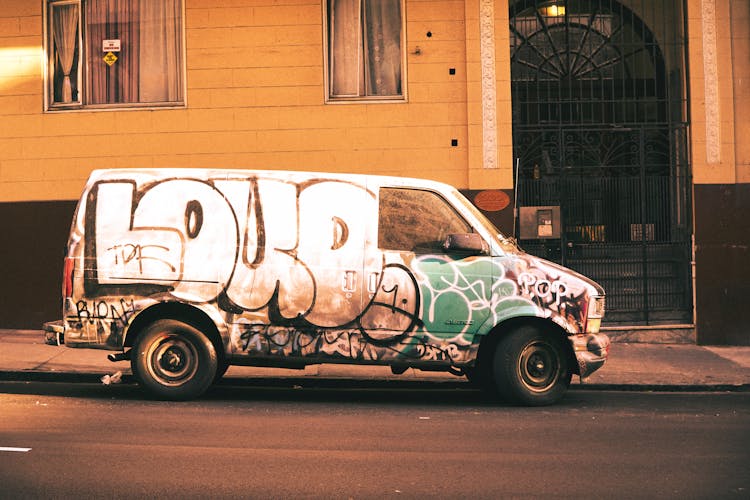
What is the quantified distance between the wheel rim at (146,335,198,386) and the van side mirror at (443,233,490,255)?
2.53m

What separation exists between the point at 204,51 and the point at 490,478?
384 inches

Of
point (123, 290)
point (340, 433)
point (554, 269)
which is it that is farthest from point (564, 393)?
point (123, 290)

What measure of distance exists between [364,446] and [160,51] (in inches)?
360

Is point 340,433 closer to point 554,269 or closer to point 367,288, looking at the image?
point 367,288

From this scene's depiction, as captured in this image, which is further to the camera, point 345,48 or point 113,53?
point 113,53

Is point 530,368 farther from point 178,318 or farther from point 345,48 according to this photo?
point 345,48

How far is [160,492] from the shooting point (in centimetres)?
599

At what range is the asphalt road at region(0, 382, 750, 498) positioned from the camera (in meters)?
6.21

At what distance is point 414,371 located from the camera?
39.4 ft

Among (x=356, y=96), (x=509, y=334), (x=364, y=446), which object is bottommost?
(x=364, y=446)

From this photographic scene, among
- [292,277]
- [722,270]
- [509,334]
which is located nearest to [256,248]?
[292,277]

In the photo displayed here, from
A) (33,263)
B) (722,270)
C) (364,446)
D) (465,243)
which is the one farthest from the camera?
(33,263)

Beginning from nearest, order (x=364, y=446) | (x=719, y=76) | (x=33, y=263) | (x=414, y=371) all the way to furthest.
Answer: (x=364, y=446), (x=414, y=371), (x=719, y=76), (x=33, y=263)

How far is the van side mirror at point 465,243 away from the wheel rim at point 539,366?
40.7 inches
